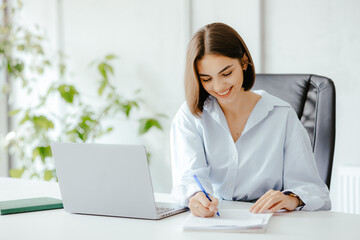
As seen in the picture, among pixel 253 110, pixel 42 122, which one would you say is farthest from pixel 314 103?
pixel 42 122

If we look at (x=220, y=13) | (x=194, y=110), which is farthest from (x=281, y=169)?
(x=220, y=13)

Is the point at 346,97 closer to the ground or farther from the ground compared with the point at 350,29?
closer to the ground

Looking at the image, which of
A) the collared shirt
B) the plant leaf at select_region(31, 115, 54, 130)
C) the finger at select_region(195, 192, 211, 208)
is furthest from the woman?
the plant leaf at select_region(31, 115, 54, 130)

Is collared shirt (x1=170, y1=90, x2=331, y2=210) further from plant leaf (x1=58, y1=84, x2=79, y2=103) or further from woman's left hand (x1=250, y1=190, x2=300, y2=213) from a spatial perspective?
plant leaf (x1=58, y1=84, x2=79, y2=103)

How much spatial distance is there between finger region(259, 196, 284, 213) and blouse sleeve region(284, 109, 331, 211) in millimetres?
96

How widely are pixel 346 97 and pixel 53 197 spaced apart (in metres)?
1.63

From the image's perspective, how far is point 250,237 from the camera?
Answer: 1.19 m

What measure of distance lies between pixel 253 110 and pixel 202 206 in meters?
0.50

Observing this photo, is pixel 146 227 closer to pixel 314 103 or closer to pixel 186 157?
pixel 186 157

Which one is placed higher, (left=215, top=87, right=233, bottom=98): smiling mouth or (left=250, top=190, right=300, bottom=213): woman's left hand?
(left=215, top=87, right=233, bottom=98): smiling mouth

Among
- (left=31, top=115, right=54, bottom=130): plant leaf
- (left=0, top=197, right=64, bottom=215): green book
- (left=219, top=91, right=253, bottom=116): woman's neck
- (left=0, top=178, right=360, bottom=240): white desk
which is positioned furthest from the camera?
(left=31, top=115, right=54, bottom=130): plant leaf

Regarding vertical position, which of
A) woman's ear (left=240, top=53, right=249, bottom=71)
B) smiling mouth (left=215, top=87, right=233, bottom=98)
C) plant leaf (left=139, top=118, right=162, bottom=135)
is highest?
woman's ear (left=240, top=53, right=249, bottom=71)

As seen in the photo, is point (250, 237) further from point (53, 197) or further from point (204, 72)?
point (53, 197)

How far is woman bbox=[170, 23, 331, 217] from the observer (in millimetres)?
1616
